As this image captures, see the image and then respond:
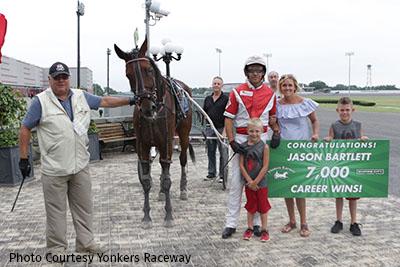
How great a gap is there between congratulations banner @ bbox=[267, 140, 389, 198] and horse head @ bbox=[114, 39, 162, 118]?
1.66 metres

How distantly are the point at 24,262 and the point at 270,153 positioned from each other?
3108 millimetres

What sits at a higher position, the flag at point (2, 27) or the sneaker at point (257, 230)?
the flag at point (2, 27)

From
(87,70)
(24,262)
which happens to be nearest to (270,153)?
(24,262)

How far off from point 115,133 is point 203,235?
784 cm

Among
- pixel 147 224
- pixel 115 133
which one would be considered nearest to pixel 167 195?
pixel 147 224

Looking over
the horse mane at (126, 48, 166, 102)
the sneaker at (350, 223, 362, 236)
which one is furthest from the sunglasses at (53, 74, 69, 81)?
the sneaker at (350, 223, 362, 236)

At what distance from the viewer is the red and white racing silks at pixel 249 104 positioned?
4.43 m

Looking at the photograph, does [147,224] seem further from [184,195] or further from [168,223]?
[184,195]

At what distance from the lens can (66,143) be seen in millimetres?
3713

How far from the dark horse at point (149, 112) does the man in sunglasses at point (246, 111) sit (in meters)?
0.95

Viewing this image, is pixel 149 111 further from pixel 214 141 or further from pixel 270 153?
pixel 214 141

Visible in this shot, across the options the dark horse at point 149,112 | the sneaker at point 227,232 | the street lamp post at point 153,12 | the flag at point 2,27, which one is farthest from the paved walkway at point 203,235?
the street lamp post at point 153,12

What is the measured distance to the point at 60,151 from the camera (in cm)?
371

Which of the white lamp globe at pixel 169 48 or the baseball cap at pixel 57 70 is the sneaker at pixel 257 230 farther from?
the white lamp globe at pixel 169 48
